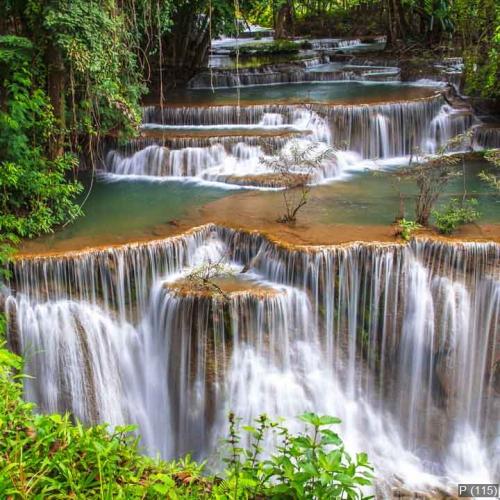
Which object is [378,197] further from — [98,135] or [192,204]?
[98,135]

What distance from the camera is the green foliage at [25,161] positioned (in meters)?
7.36

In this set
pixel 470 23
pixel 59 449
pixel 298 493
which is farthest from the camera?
pixel 470 23

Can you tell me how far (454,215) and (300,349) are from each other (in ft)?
9.07

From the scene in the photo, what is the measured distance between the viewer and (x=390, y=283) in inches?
284

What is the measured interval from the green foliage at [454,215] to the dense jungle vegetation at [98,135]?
9.89 feet

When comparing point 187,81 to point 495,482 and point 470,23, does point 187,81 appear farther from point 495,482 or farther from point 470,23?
point 495,482

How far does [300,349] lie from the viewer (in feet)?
23.5

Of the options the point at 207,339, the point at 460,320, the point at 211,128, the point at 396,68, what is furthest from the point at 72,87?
the point at 396,68

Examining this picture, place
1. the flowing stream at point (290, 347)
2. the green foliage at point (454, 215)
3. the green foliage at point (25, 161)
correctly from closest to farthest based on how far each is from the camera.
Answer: the flowing stream at point (290, 347)
the green foliage at point (25, 161)
the green foliage at point (454, 215)

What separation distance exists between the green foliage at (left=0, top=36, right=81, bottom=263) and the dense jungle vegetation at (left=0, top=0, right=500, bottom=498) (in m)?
0.02

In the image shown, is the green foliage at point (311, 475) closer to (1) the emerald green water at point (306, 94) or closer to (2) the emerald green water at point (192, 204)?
(2) the emerald green water at point (192, 204)

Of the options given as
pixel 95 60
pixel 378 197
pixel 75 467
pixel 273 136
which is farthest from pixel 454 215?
pixel 75 467

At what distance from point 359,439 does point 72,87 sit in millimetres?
5838

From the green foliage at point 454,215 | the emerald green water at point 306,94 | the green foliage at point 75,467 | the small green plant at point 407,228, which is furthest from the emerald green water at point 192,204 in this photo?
the green foliage at point 75,467
